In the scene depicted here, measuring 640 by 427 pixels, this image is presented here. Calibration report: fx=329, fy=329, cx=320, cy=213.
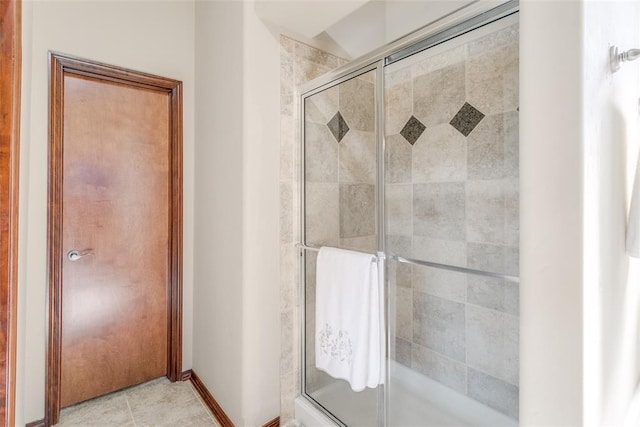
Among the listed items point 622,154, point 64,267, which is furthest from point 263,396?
point 622,154

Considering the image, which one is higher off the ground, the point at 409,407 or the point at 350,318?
the point at 350,318

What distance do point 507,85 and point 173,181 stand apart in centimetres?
210

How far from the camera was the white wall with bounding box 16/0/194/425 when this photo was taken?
1.75m

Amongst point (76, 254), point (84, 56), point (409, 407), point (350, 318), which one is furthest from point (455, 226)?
point (84, 56)

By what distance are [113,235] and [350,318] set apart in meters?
1.58

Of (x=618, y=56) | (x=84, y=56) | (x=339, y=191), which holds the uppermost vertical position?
(x=84, y=56)

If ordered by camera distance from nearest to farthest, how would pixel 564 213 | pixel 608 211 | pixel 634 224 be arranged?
pixel 564 213
pixel 608 211
pixel 634 224

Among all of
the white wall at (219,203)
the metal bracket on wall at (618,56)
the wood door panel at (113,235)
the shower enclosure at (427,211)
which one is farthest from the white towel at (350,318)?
the wood door panel at (113,235)

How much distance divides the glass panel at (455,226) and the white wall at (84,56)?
141cm

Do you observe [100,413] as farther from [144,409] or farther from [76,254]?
[76,254]

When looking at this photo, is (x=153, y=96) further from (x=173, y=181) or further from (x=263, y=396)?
(x=263, y=396)

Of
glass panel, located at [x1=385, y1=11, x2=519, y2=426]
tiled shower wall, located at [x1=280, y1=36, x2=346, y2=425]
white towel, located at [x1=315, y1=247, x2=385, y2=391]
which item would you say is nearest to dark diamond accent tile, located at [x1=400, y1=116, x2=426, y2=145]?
glass panel, located at [x1=385, y1=11, x2=519, y2=426]

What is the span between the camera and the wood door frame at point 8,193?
72 centimetres

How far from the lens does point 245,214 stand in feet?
5.43
